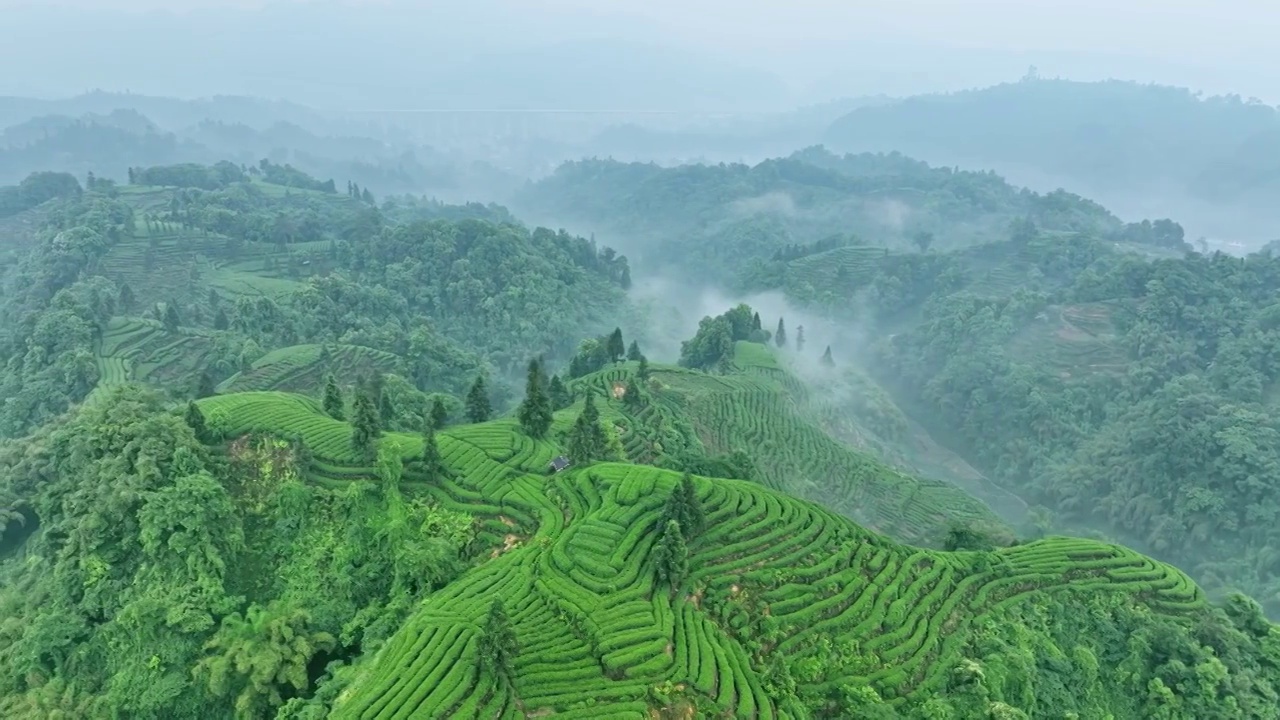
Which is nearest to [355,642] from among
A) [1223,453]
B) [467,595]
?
[467,595]

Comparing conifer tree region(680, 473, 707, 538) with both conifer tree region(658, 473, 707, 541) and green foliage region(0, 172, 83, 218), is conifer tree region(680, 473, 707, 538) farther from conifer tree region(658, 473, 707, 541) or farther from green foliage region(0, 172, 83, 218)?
green foliage region(0, 172, 83, 218)

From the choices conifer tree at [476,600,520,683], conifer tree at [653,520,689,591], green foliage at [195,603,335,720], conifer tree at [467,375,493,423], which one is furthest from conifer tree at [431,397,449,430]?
conifer tree at [476,600,520,683]

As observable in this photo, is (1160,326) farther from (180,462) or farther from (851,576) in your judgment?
(180,462)

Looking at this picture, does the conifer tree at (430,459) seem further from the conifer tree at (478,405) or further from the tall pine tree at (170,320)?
the tall pine tree at (170,320)

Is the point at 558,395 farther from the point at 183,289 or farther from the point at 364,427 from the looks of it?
the point at 183,289

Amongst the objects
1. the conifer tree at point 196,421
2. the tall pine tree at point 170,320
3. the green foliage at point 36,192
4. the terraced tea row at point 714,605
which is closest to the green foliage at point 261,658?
the terraced tea row at point 714,605

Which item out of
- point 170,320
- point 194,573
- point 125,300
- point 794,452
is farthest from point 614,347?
point 125,300
